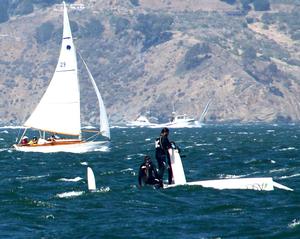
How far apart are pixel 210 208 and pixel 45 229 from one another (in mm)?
6181

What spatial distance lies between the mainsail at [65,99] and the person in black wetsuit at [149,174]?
42.6m

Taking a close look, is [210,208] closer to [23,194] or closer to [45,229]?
[45,229]

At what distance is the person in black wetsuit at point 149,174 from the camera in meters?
48.2

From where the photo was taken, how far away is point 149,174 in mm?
48719

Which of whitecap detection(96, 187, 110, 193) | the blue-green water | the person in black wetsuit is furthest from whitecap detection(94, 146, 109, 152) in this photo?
the person in black wetsuit

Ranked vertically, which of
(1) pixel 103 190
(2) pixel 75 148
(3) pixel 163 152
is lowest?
(2) pixel 75 148

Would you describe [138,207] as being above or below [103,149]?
above

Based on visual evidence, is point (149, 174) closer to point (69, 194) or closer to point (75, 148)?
point (69, 194)

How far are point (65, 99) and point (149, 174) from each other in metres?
44.6

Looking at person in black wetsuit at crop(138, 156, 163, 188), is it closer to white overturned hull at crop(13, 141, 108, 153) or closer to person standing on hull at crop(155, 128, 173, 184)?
person standing on hull at crop(155, 128, 173, 184)

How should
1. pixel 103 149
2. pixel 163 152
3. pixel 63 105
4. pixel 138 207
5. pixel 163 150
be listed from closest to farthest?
pixel 138 207
pixel 163 150
pixel 163 152
pixel 103 149
pixel 63 105

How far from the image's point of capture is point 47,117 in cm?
9344

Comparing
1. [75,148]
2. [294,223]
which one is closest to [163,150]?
[294,223]

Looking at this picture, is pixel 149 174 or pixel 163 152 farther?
pixel 149 174
